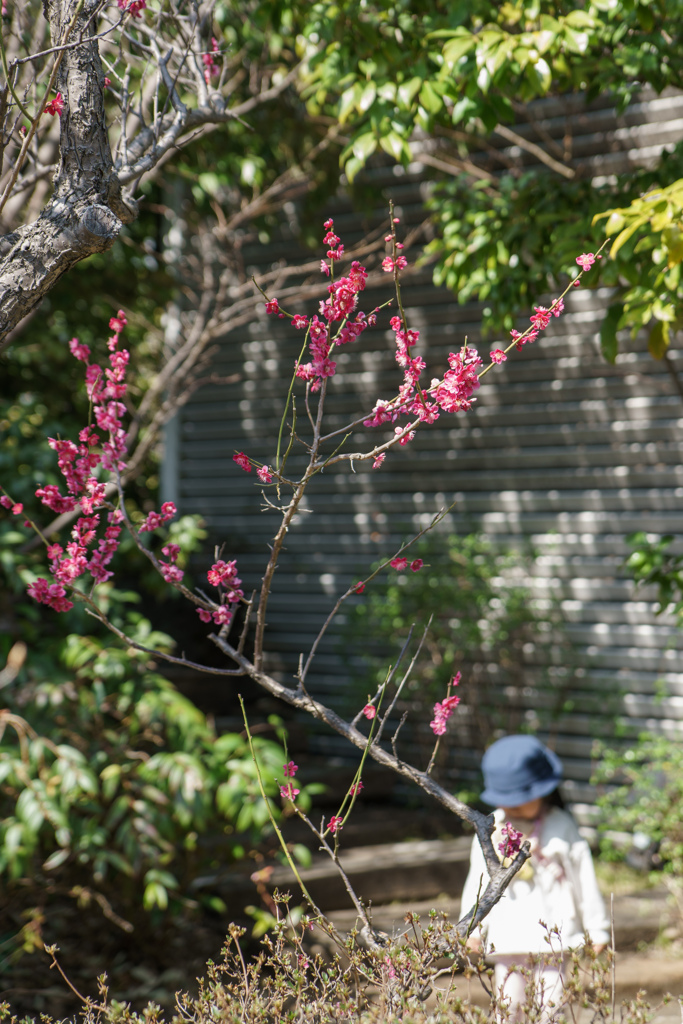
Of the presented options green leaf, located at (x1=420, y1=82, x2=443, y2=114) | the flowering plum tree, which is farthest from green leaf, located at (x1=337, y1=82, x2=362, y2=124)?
the flowering plum tree

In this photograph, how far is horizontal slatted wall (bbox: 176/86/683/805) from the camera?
539cm

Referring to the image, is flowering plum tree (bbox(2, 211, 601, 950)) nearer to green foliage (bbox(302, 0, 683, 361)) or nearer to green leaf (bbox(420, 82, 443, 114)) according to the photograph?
green foliage (bbox(302, 0, 683, 361))

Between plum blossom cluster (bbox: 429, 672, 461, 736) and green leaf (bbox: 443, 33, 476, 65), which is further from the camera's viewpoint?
green leaf (bbox: 443, 33, 476, 65)

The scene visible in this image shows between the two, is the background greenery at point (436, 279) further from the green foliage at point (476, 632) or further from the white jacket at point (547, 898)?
the white jacket at point (547, 898)

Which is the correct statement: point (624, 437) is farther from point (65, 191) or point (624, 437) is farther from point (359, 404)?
point (65, 191)

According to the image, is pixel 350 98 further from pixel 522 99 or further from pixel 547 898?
pixel 547 898

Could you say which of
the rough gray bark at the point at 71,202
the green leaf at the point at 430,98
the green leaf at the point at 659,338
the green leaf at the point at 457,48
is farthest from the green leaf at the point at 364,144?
the rough gray bark at the point at 71,202

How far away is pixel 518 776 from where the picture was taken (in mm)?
2975

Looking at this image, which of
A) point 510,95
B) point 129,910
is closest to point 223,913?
point 129,910

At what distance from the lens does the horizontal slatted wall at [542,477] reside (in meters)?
5.39

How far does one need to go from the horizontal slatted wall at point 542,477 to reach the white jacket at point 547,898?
190 cm

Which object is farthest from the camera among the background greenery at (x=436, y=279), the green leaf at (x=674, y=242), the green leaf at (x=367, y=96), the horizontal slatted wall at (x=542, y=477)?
the horizontal slatted wall at (x=542, y=477)

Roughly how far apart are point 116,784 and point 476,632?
8.07 ft

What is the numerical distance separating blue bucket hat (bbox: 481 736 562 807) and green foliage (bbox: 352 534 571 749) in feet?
7.38
